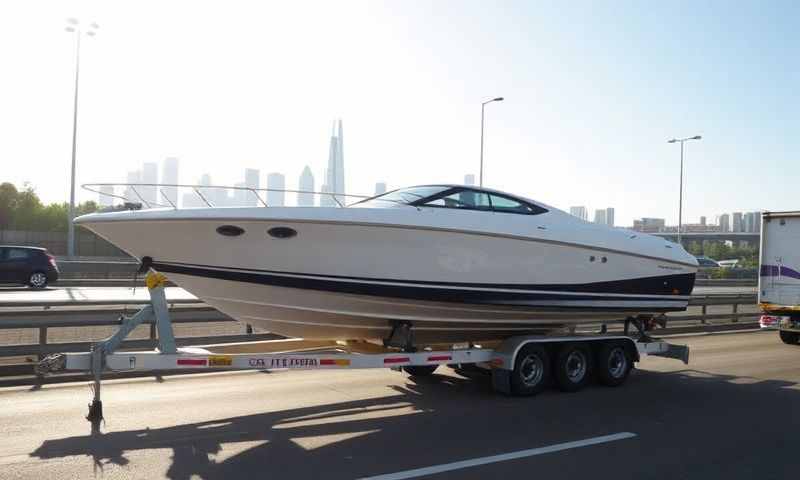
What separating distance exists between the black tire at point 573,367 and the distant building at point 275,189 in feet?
13.4

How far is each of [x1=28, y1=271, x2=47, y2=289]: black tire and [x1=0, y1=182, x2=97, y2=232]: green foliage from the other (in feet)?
84.3

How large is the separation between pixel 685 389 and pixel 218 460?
6429mm

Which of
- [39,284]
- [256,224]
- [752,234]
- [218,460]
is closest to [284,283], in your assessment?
[256,224]

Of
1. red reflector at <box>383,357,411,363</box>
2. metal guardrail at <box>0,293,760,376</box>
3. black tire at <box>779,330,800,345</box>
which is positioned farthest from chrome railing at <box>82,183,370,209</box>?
black tire at <box>779,330,800,345</box>

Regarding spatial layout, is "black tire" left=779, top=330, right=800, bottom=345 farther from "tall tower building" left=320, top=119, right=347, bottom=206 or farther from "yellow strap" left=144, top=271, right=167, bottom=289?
"yellow strap" left=144, top=271, right=167, bottom=289

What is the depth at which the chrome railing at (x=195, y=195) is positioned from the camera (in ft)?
22.8

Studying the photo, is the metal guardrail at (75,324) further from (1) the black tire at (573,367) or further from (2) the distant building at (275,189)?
(1) the black tire at (573,367)

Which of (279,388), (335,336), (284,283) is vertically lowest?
(279,388)

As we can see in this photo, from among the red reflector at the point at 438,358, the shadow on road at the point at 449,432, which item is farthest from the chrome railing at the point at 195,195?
the shadow on road at the point at 449,432

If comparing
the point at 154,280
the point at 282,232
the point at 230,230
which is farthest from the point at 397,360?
the point at 154,280

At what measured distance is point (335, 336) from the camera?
8.08 meters

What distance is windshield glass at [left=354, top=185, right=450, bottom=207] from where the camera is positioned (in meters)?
7.65

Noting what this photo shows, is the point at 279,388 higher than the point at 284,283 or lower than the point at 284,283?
lower

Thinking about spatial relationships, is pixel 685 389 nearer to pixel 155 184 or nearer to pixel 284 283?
pixel 284 283
